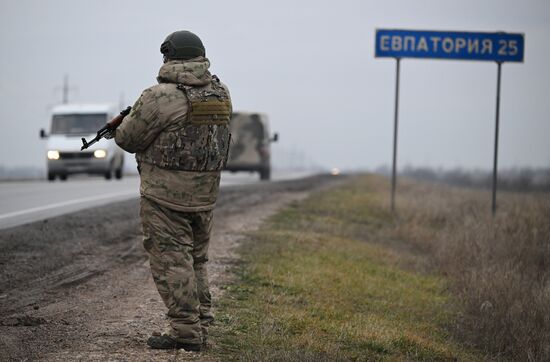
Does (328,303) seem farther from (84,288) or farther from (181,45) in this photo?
(181,45)

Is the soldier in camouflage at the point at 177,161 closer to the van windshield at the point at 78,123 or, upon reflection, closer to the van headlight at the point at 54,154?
the van headlight at the point at 54,154

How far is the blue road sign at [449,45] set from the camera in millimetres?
19078

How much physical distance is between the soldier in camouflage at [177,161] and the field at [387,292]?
1.61ft

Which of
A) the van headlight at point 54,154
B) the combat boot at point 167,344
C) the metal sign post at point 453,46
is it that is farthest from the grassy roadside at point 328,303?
the van headlight at point 54,154

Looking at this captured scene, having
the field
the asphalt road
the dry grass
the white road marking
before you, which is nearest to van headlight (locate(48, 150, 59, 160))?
the asphalt road

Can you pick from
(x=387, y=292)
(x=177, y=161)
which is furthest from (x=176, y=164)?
(x=387, y=292)

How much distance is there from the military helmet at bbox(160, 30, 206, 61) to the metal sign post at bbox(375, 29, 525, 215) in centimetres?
1426

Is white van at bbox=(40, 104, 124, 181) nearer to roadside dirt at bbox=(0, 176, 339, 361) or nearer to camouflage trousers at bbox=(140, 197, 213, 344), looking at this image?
roadside dirt at bbox=(0, 176, 339, 361)

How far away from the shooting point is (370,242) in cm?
1501

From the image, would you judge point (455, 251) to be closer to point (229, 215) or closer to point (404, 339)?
point (229, 215)

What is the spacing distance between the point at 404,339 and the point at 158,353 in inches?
97.0

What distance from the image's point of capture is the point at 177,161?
18.4ft

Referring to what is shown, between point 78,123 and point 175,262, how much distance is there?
74.6 ft

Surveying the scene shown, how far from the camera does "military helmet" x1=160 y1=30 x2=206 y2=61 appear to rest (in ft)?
18.5
